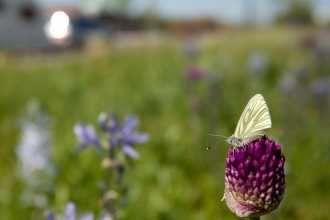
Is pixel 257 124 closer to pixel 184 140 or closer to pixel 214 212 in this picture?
pixel 214 212

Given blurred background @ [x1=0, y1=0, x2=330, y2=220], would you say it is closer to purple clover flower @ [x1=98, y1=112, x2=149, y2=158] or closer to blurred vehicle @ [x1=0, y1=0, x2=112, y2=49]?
purple clover flower @ [x1=98, y1=112, x2=149, y2=158]

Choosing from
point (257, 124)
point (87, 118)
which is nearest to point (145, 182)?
point (87, 118)

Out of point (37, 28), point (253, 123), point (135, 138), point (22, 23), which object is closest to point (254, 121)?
point (253, 123)

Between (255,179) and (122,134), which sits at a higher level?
(122,134)

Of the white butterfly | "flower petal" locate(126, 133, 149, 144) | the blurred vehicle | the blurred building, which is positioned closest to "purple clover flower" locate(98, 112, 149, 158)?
"flower petal" locate(126, 133, 149, 144)

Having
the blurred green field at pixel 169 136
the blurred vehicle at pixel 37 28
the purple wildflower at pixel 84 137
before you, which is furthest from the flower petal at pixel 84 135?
the blurred vehicle at pixel 37 28

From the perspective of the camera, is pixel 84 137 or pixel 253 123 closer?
pixel 253 123

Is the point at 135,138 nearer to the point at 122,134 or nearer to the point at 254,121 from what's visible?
the point at 122,134
